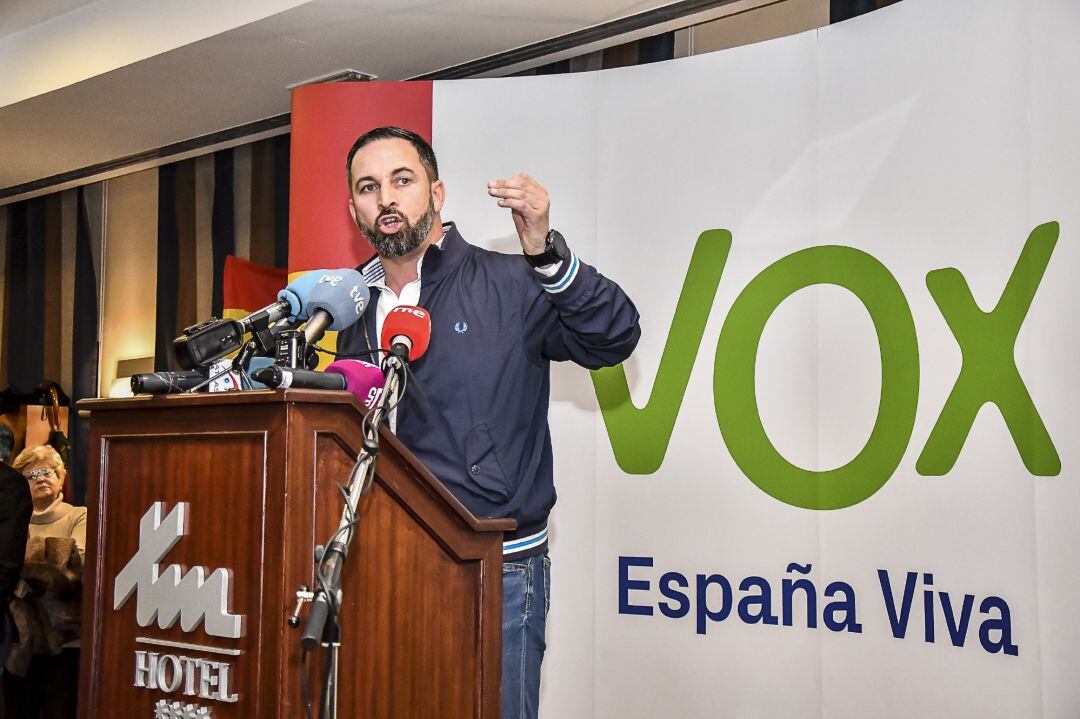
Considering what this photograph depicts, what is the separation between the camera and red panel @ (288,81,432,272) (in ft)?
12.1

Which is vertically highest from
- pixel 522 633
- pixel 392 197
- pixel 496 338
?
pixel 392 197

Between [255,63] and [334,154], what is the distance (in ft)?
2.69

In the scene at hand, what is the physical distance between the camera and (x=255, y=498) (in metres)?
1.42

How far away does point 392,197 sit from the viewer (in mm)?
2514

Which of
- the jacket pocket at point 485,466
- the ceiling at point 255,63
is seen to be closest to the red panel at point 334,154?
the ceiling at point 255,63

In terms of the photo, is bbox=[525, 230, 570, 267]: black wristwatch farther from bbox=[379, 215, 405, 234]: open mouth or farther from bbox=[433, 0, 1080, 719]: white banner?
bbox=[433, 0, 1080, 719]: white banner

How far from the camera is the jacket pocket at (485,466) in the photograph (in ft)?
7.02

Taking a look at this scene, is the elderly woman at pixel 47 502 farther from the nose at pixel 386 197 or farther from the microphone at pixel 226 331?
the microphone at pixel 226 331

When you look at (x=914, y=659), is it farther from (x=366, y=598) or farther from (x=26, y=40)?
(x=26, y=40)

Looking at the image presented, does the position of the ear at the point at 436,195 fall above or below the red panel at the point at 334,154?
below

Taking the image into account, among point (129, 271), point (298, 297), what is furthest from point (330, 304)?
point (129, 271)

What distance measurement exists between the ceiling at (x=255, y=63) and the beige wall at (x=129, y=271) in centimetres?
25

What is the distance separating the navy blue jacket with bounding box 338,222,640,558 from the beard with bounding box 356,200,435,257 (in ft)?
0.21

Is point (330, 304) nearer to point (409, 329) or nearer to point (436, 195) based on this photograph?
point (409, 329)
